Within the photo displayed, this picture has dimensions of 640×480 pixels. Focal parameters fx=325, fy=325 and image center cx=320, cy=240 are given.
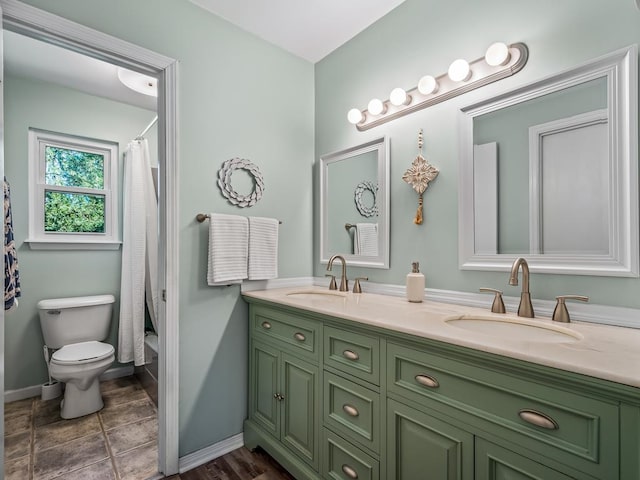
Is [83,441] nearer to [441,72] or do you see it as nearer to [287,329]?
[287,329]

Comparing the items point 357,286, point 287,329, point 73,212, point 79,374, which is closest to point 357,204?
point 357,286

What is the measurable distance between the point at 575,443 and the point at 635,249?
711 millimetres

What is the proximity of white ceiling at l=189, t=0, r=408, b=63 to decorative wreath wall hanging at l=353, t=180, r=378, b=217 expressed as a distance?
0.96m

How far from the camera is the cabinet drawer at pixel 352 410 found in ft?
3.98

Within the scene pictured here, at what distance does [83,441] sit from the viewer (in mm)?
1962

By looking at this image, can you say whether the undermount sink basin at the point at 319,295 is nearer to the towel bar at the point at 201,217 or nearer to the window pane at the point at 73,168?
the towel bar at the point at 201,217

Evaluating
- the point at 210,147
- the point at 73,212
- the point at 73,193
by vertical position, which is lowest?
the point at 73,212

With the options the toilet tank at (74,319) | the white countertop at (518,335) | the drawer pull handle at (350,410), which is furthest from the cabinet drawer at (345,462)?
the toilet tank at (74,319)

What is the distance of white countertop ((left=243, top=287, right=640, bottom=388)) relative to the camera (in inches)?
29.2

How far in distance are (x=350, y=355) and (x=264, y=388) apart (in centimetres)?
79

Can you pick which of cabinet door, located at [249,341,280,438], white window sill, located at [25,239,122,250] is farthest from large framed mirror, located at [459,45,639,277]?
white window sill, located at [25,239,122,250]

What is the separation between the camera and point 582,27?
120 cm

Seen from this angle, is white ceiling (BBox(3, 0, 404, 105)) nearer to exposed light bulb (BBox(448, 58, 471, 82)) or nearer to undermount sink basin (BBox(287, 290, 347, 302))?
exposed light bulb (BBox(448, 58, 471, 82))

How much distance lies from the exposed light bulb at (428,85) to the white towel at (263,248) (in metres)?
1.11
